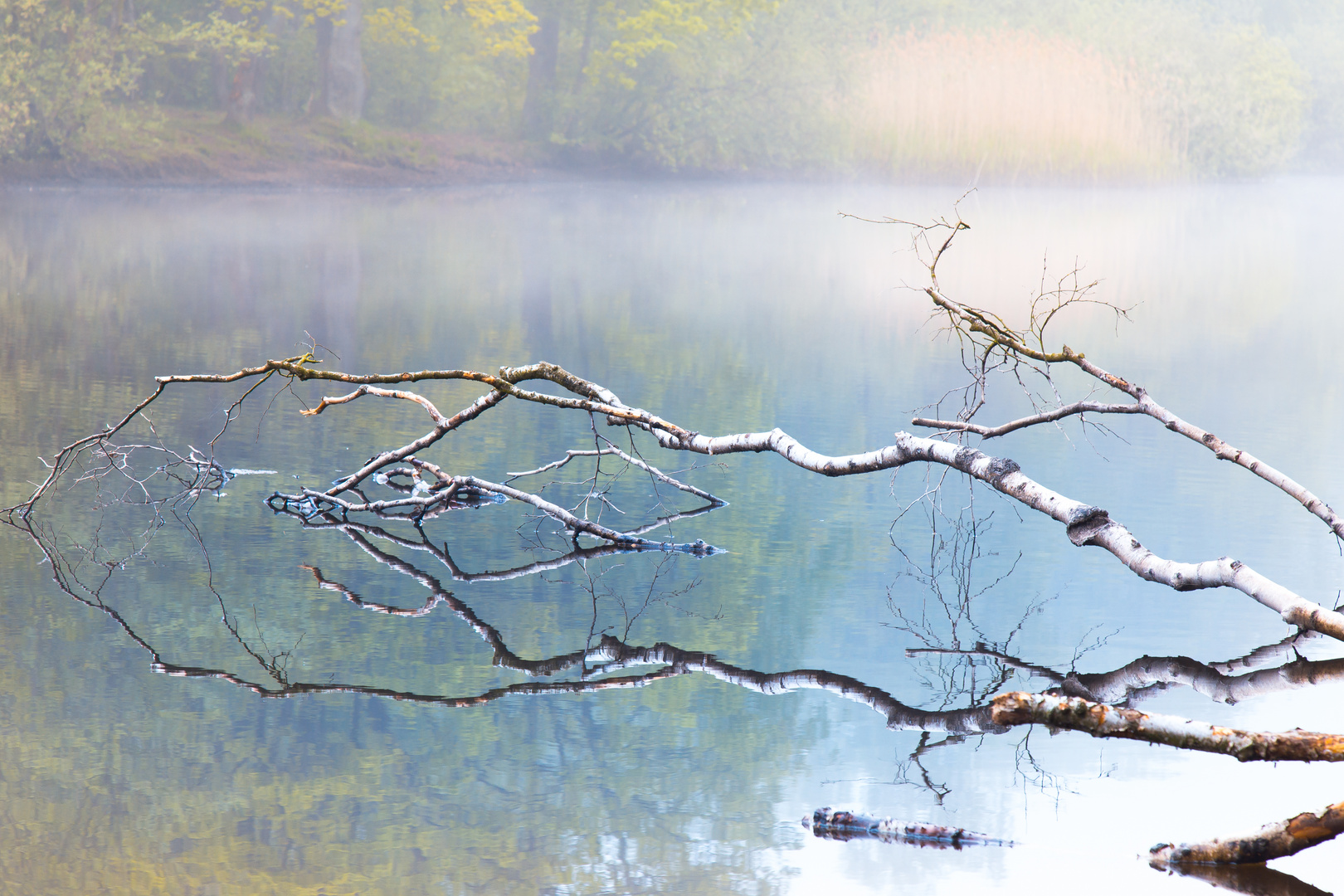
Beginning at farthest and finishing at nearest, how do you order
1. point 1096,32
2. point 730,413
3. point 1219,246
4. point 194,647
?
1. point 1096,32
2. point 1219,246
3. point 730,413
4. point 194,647

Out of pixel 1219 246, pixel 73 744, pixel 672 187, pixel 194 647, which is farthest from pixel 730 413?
pixel 672 187

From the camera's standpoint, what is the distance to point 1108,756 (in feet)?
14.1

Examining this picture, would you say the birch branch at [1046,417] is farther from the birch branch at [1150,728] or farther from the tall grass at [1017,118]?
the tall grass at [1017,118]

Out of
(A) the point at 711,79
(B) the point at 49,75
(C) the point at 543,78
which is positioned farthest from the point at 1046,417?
(C) the point at 543,78

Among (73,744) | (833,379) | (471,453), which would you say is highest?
(833,379)

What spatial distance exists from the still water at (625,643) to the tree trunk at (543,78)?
29.0 meters

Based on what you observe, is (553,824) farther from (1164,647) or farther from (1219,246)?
(1219,246)

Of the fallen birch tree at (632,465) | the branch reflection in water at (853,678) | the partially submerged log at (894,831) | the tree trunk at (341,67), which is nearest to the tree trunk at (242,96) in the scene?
the tree trunk at (341,67)

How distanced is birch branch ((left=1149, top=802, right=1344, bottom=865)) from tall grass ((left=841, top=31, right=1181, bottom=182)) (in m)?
31.5

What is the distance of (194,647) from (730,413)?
525cm

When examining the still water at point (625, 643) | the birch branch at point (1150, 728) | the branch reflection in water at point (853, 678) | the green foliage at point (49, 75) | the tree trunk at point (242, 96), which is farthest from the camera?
the tree trunk at point (242, 96)

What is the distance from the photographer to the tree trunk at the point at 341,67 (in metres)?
35.5

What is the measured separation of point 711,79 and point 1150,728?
39.5 m

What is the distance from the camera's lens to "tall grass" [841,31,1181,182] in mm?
33281
